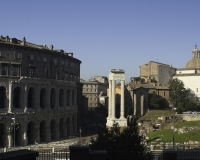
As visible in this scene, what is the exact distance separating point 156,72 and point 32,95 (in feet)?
147

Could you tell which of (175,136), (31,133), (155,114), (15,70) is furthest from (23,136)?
(155,114)

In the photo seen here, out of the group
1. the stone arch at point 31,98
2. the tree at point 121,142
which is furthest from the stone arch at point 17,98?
the tree at point 121,142

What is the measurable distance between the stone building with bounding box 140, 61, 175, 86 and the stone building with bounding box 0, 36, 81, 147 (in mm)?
33847

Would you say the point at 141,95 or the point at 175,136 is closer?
the point at 175,136

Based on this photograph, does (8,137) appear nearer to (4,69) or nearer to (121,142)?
(4,69)

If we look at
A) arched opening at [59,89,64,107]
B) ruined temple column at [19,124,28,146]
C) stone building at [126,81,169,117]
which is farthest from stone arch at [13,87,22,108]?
stone building at [126,81,169,117]

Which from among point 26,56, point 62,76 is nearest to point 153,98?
point 62,76

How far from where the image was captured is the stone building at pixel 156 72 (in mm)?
82162

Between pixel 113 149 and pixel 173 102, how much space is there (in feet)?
183

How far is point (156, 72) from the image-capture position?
82.4m

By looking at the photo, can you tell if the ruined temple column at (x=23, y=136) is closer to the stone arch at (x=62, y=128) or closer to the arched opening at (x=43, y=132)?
the arched opening at (x=43, y=132)

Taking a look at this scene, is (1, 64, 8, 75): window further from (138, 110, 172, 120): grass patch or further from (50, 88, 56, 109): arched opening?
(138, 110, 172, 120): grass patch

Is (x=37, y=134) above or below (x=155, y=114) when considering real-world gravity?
below

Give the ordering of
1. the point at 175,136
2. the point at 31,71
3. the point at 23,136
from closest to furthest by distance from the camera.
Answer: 1. the point at 175,136
2. the point at 23,136
3. the point at 31,71
